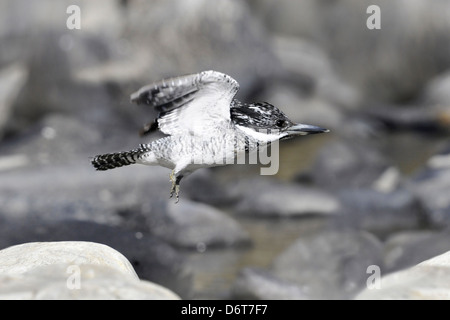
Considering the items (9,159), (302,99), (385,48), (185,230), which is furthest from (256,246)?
(385,48)

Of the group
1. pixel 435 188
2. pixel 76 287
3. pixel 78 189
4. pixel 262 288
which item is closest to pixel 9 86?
pixel 78 189

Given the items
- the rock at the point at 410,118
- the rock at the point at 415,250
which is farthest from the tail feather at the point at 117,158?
the rock at the point at 410,118

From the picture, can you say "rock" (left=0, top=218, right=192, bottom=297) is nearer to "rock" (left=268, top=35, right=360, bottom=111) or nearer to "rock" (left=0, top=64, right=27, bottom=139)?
"rock" (left=0, top=64, right=27, bottom=139)

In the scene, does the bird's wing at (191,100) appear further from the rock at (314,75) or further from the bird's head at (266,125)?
the rock at (314,75)

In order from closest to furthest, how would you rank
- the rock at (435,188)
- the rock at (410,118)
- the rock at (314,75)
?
the rock at (435,188)
the rock at (410,118)
the rock at (314,75)

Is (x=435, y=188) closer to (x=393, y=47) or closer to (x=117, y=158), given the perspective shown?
(x=117, y=158)
